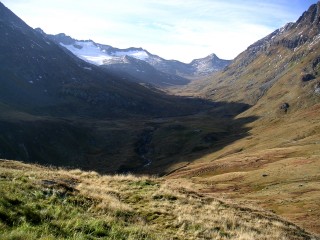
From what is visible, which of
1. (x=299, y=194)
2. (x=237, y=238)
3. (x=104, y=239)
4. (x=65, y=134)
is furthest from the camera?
(x=65, y=134)

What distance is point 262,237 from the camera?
2134 centimetres

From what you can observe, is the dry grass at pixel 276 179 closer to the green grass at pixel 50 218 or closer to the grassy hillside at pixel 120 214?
the grassy hillside at pixel 120 214

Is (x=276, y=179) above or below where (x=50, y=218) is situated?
below

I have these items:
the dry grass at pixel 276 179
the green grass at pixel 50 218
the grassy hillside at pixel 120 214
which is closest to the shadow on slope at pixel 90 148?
the dry grass at pixel 276 179

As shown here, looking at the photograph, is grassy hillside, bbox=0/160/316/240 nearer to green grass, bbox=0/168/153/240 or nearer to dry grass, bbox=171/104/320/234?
green grass, bbox=0/168/153/240

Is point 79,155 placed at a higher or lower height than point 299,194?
lower

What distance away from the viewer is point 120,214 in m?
20.1

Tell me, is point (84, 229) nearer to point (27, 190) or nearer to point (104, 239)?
point (104, 239)

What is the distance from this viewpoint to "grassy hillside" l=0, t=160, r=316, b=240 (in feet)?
46.7

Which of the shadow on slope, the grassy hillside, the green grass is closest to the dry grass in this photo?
the grassy hillside

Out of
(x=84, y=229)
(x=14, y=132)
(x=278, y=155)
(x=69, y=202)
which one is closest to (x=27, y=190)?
(x=69, y=202)

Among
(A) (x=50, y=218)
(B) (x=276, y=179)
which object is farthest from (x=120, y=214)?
(B) (x=276, y=179)

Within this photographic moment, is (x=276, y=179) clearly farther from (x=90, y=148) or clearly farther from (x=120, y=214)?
(x=90, y=148)

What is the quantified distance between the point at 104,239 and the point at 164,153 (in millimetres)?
161611
